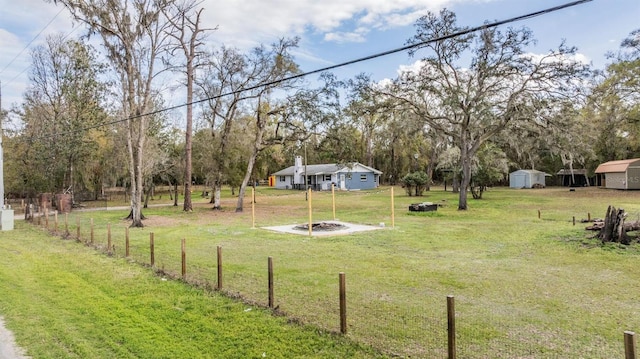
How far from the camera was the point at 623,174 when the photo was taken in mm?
35125

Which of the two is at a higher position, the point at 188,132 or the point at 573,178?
the point at 188,132

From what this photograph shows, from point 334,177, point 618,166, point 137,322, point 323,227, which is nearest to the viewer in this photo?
point 137,322

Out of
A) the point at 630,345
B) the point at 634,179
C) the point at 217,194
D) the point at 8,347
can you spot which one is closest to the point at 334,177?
the point at 217,194

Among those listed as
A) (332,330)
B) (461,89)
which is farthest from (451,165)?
(332,330)

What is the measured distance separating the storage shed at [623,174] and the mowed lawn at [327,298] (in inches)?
1155

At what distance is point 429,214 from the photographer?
19.3 m

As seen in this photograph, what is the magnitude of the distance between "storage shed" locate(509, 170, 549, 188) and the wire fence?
141 ft

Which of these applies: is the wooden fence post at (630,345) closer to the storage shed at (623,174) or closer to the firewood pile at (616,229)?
the firewood pile at (616,229)

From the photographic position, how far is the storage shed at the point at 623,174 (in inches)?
1356

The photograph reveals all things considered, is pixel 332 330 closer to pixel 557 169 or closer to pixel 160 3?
pixel 160 3

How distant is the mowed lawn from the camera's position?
4.46m

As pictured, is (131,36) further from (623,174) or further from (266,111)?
(623,174)

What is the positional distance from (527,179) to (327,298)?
44771 millimetres

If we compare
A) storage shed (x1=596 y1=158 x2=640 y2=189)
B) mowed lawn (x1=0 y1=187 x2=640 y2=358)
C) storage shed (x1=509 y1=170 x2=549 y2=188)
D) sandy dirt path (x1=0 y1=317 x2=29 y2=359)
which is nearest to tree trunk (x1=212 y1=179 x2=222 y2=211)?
mowed lawn (x1=0 y1=187 x2=640 y2=358)
